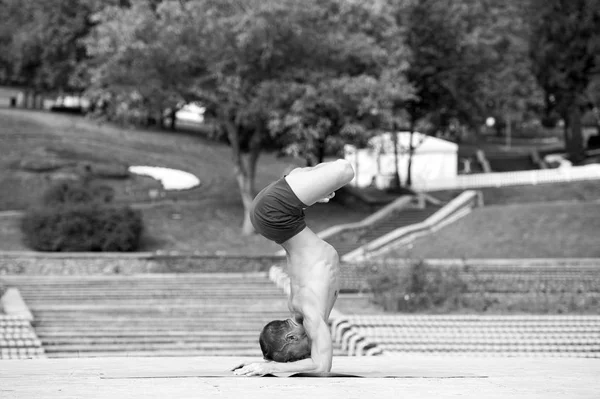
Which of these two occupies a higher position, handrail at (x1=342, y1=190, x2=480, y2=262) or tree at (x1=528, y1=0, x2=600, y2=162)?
tree at (x1=528, y1=0, x2=600, y2=162)

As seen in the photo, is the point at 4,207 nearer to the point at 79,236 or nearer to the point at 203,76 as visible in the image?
the point at 79,236

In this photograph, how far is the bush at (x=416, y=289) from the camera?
19844 mm

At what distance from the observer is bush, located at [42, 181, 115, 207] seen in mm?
33031

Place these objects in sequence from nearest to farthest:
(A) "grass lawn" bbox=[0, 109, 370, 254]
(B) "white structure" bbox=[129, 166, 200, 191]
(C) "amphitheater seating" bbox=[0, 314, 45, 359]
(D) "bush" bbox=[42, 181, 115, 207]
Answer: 1. (C) "amphitheater seating" bbox=[0, 314, 45, 359]
2. (A) "grass lawn" bbox=[0, 109, 370, 254]
3. (D) "bush" bbox=[42, 181, 115, 207]
4. (B) "white structure" bbox=[129, 166, 200, 191]

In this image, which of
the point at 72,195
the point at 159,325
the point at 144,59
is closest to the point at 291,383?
the point at 159,325

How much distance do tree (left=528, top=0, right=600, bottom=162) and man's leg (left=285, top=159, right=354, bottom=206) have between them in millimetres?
40901

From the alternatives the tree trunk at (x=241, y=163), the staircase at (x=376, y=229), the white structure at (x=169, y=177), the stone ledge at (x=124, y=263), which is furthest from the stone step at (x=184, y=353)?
the white structure at (x=169, y=177)

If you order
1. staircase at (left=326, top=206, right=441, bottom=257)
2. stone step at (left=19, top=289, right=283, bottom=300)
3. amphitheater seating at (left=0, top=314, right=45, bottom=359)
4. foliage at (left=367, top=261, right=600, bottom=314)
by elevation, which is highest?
amphitheater seating at (left=0, top=314, right=45, bottom=359)

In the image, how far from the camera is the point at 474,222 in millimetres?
33875

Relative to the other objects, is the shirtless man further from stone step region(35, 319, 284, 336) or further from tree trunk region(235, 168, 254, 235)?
tree trunk region(235, 168, 254, 235)

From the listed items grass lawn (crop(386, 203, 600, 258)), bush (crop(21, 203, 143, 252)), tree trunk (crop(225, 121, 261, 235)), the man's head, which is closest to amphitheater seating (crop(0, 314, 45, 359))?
the man's head

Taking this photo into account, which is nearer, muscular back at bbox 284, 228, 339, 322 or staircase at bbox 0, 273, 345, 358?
muscular back at bbox 284, 228, 339, 322

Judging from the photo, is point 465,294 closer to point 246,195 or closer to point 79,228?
point 79,228

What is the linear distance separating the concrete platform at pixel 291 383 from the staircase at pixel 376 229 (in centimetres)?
2367
